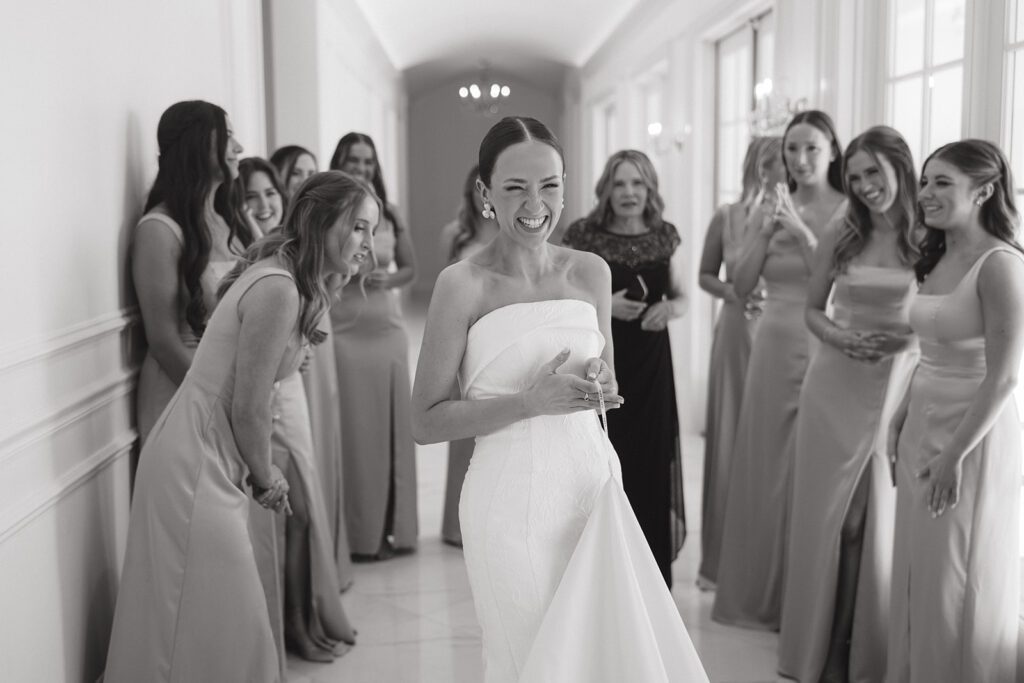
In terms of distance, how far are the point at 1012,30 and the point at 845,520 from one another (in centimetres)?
172

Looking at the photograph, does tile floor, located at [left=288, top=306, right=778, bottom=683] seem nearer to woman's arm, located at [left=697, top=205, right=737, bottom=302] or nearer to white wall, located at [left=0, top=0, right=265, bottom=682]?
white wall, located at [left=0, top=0, right=265, bottom=682]

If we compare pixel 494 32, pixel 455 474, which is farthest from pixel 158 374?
pixel 494 32

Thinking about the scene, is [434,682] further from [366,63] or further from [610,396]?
[366,63]

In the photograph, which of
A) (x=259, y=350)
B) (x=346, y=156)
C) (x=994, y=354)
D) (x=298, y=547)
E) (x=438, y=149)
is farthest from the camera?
(x=438, y=149)

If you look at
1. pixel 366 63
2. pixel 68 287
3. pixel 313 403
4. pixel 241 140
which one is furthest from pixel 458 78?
pixel 68 287

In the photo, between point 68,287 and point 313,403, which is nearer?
point 68,287

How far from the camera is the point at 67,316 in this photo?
114 inches

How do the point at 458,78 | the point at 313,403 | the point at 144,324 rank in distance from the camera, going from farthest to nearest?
the point at 458,78 < the point at 313,403 < the point at 144,324

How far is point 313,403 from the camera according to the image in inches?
181

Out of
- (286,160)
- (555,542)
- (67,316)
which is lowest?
(555,542)

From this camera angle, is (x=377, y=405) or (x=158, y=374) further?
(x=377, y=405)

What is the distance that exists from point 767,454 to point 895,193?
1.22m

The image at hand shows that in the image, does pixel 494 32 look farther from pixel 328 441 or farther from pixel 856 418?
pixel 856 418

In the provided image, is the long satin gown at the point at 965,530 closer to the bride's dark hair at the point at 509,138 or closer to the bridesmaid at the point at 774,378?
the bridesmaid at the point at 774,378
